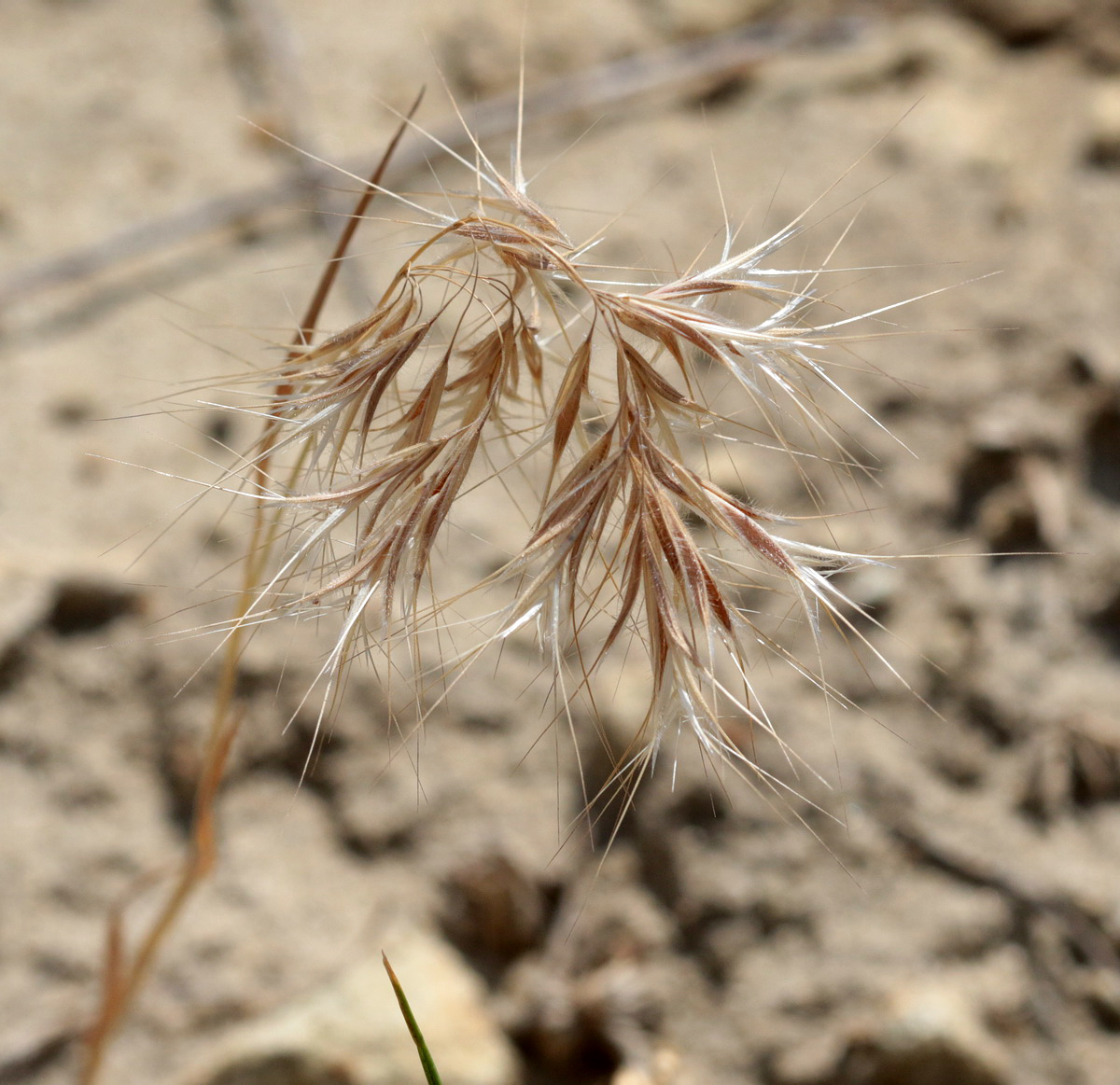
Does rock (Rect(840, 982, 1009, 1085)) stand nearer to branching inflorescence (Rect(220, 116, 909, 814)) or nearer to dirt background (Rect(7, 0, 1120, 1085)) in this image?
dirt background (Rect(7, 0, 1120, 1085))

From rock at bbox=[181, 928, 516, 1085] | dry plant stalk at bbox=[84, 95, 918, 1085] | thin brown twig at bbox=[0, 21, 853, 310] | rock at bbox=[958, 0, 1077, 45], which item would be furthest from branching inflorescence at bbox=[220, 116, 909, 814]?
rock at bbox=[958, 0, 1077, 45]

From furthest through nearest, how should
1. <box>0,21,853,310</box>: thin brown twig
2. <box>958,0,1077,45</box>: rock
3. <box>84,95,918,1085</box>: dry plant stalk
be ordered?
1. <box>958,0,1077,45</box>: rock
2. <box>0,21,853,310</box>: thin brown twig
3. <box>84,95,918,1085</box>: dry plant stalk

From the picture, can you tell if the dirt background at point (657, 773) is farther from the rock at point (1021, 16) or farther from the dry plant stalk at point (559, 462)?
the dry plant stalk at point (559, 462)

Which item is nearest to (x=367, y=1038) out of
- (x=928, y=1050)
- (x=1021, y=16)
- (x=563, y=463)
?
(x=928, y=1050)

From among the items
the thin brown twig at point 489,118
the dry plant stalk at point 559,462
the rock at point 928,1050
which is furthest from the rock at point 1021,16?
the rock at point 928,1050

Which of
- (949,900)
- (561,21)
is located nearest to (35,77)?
(561,21)

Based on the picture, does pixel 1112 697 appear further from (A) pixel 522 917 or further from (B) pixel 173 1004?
(B) pixel 173 1004

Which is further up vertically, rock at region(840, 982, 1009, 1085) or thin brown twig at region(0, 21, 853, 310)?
thin brown twig at region(0, 21, 853, 310)

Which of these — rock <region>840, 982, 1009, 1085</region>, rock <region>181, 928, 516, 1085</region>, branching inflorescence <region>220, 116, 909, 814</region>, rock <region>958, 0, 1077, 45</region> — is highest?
rock <region>958, 0, 1077, 45</region>

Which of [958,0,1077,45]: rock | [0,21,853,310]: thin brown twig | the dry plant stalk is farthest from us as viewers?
[958,0,1077,45]: rock
